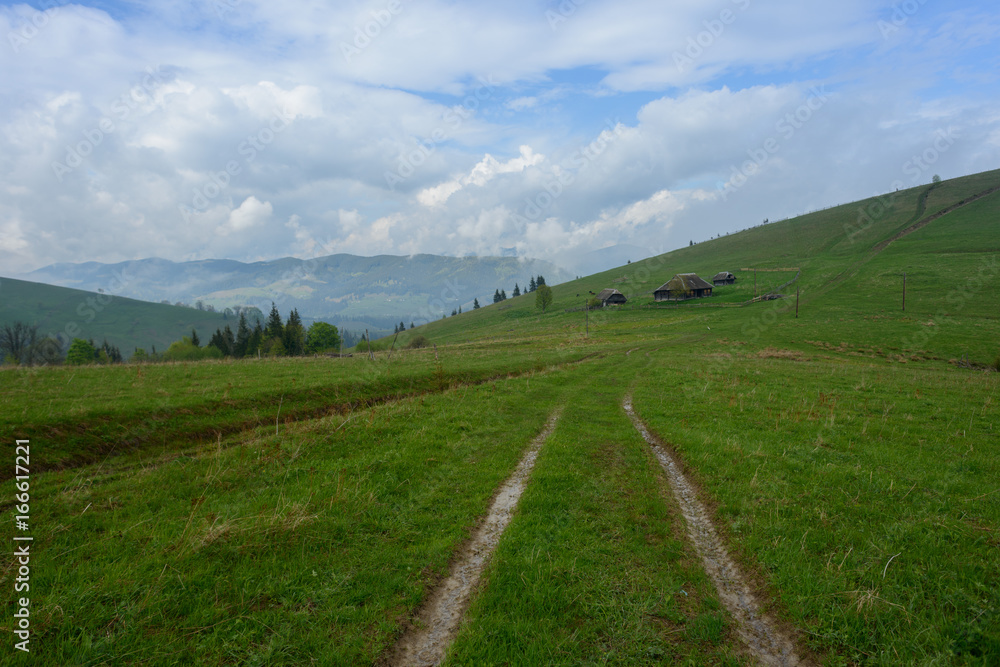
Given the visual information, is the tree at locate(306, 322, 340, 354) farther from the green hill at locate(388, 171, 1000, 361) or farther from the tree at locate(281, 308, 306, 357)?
the green hill at locate(388, 171, 1000, 361)

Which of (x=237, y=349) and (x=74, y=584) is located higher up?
(x=237, y=349)

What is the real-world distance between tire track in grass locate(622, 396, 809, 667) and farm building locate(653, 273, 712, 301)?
4636 inches

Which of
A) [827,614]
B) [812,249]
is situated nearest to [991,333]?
[827,614]

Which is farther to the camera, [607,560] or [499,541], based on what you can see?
[499,541]

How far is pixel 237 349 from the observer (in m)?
101

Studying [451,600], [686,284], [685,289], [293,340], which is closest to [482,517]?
[451,600]

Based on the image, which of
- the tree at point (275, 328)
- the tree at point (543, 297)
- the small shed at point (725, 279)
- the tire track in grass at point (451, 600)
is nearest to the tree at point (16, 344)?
the tree at point (275, 328)

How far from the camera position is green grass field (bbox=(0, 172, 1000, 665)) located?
19.1 feet

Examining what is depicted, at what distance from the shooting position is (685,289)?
386 feet

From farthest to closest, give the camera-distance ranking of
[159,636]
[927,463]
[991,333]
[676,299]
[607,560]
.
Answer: [676,299] < [991,333] < [927,463] < [607,560] < [159,636]

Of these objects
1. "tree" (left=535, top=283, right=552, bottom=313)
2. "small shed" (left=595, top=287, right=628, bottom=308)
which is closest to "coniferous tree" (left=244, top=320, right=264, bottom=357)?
"tree" (left=535, top=283, right=552, bottom=313)

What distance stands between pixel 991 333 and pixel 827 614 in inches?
2949

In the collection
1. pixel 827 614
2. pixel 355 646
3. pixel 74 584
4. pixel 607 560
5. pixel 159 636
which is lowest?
pixel 827 614

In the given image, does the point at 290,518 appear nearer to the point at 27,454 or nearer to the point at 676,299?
the point at 27,454
